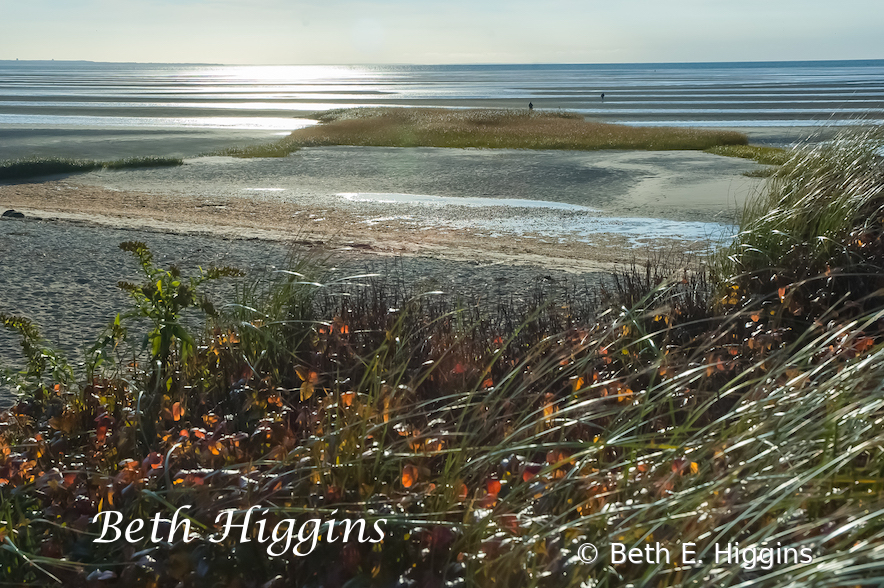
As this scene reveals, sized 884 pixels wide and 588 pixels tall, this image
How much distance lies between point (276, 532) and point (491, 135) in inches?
1109

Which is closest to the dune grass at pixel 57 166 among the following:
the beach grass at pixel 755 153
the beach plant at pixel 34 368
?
the beach grass at pixel 755 153

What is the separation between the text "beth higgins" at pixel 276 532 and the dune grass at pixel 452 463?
0.04m

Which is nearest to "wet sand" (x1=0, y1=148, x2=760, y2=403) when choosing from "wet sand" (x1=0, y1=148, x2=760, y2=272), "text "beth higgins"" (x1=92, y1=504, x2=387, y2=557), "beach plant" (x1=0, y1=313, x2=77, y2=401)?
"wet sand" (x1=0, y1=148, x2=760, y2=272)

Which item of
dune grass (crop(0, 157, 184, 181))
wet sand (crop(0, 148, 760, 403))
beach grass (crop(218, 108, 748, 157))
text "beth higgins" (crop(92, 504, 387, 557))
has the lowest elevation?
wet sand (crop(0, 148, 760, 403))

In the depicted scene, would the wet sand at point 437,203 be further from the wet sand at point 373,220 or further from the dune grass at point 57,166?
the dune grass at point 57,166

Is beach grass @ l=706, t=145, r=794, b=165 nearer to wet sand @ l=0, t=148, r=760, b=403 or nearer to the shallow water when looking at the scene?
the shallow water

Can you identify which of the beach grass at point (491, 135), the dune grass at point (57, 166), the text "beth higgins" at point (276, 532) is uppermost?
the beach grass at point (491, 135)

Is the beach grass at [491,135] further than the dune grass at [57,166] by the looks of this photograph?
Yes

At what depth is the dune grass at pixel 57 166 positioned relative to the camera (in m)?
18.8

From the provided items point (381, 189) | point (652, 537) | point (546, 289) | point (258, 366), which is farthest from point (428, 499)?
point (381, 189)

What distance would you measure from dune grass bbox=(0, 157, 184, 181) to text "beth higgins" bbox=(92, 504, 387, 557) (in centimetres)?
1871

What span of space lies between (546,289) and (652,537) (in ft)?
16.3

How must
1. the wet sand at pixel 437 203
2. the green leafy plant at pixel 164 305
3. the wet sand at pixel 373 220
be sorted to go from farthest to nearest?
the wet sand at pixel 437 203
the wet sand at pixel 373 220
the green leafy plant at pixel 164 305

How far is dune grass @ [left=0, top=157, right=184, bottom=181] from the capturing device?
18.8 metres
